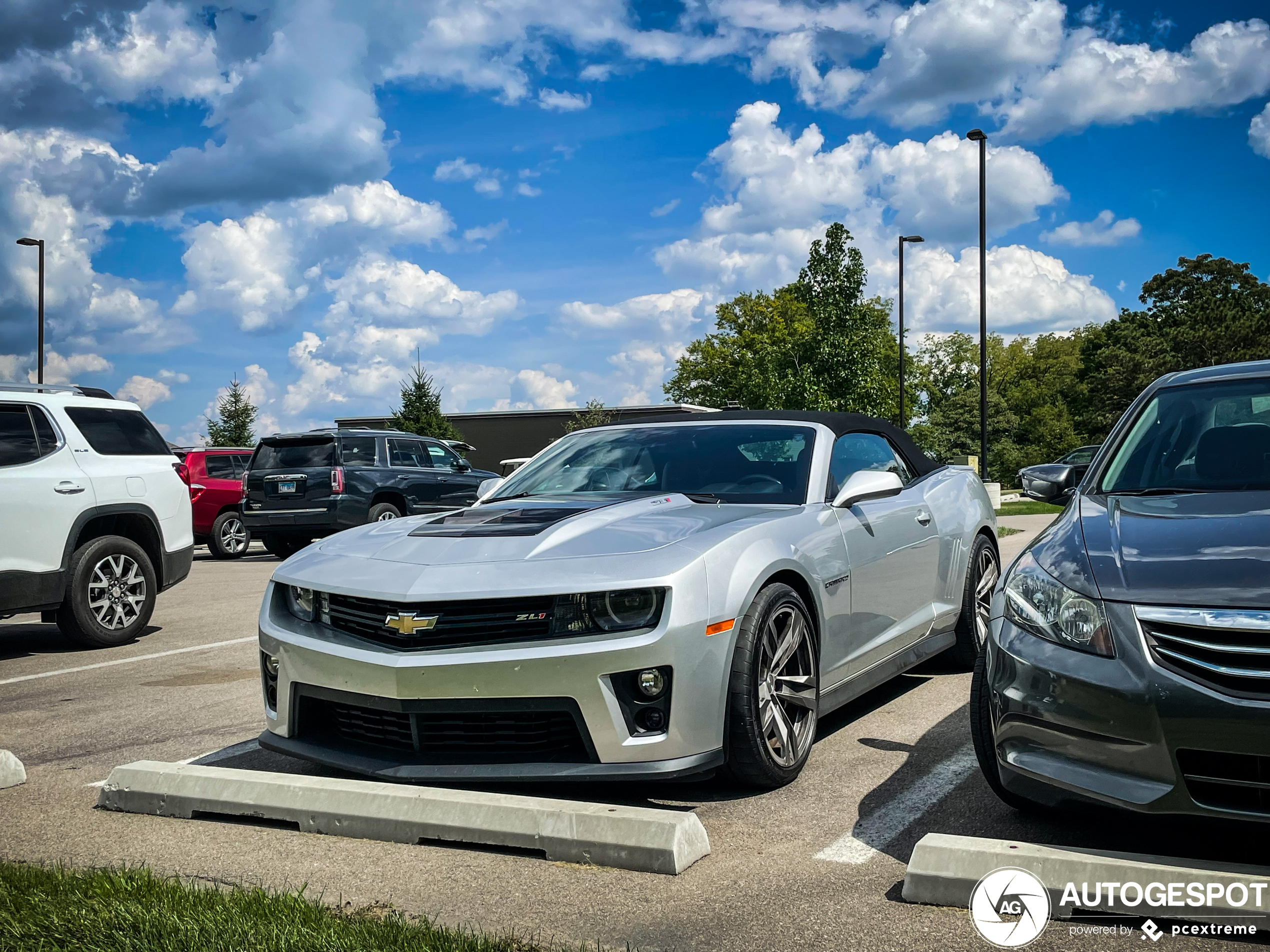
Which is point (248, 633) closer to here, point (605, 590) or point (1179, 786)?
point (605, 590)

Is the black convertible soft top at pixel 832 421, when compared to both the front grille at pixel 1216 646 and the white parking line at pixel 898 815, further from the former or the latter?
the front grille at pixel 1216 646

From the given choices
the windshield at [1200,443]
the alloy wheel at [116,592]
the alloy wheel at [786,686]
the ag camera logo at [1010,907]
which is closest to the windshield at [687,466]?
the alloy wheel at [786,686]

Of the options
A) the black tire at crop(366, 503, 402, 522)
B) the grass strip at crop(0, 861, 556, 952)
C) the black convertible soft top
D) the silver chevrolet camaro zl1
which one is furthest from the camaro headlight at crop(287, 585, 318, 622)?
the black tire at crop(366, 503, 402, 522)

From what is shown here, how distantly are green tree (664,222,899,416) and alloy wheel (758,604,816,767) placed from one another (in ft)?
141

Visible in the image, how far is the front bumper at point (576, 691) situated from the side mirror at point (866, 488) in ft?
3.70

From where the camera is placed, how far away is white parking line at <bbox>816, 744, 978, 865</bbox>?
11.7 feet

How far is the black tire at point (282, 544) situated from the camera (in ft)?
53.6

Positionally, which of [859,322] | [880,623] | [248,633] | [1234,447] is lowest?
[248,633]

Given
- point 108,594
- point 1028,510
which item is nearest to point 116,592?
point 108,594

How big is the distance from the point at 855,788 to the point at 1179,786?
1475 mm

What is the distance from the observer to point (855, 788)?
14.0 feet

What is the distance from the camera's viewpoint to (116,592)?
8.52 meters

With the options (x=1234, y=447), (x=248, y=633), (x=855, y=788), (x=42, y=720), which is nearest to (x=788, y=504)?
(x=855, y=788)

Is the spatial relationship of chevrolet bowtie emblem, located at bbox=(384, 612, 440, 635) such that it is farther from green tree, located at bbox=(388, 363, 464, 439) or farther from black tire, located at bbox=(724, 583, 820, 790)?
green tree, located at bbox=(388, 363, 464, 439)
